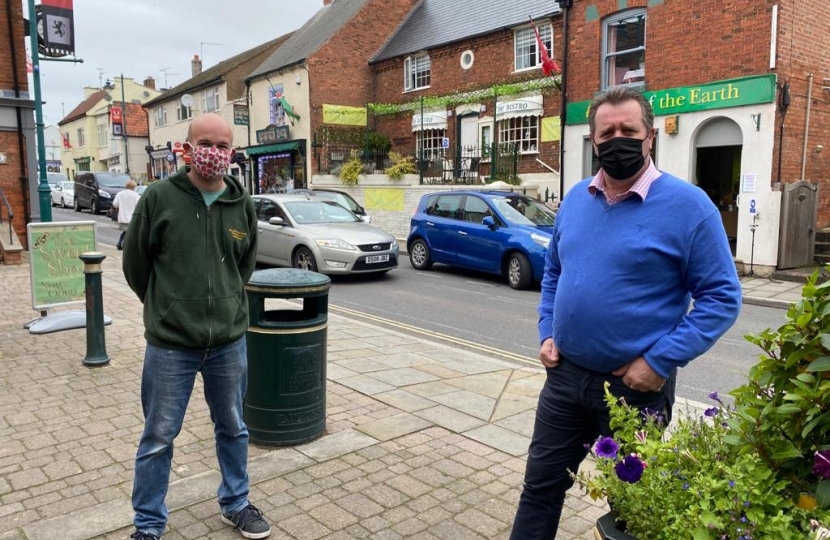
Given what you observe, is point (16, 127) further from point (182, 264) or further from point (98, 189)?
point (182, 264)

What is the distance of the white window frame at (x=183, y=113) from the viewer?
3784cm

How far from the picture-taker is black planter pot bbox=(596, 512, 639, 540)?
6.14ft

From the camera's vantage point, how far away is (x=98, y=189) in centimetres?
2956

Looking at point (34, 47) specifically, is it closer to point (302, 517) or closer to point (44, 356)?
point (44, 356)

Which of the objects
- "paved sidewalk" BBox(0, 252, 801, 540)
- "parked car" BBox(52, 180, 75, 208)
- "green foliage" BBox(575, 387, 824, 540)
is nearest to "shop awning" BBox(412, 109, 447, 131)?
"paved sidewalk" BBox(0, 252, 801, 540)

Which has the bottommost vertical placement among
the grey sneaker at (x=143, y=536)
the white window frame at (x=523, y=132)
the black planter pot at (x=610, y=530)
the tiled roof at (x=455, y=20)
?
the grey sneaker at (x=143, y=536)

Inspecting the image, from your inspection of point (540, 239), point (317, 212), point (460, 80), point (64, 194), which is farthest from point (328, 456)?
point (64, 194)

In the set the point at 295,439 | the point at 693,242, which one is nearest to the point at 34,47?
the point at 295,439

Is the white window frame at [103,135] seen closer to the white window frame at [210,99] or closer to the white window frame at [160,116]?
the white window frame at [160,116]

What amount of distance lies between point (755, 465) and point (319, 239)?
1074 centimetres

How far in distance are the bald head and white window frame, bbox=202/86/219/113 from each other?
3424cm

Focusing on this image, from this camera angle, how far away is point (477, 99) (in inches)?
846

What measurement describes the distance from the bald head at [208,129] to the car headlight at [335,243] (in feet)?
29.5

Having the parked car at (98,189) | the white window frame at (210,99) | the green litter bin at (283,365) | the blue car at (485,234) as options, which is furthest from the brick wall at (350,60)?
the green litter bin at (283,365)
